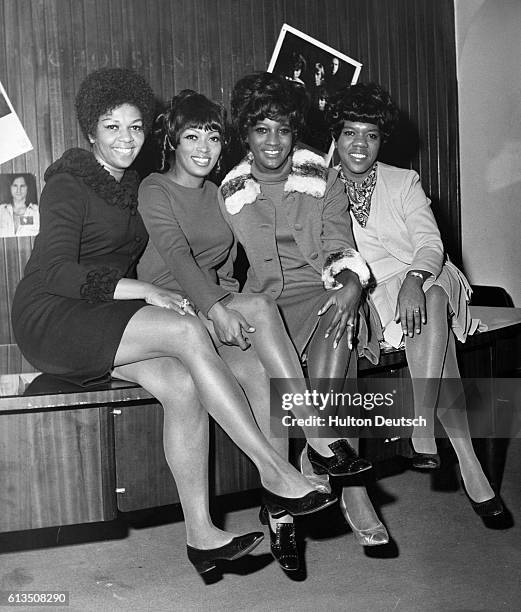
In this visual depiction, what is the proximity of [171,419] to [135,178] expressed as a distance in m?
0.98

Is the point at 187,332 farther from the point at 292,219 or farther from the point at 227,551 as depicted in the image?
the point at 292,219

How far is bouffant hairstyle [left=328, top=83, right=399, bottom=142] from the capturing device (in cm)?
329

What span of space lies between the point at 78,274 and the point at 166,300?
30 cm

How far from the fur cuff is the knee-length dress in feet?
2.29

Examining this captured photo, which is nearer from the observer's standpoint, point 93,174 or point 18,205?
point 93,174

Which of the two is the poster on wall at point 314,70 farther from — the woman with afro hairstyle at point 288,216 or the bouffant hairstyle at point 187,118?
the bouffant hairstyle at point 187,118

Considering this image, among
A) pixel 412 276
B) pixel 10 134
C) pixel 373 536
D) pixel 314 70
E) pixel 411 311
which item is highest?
pixel 314 70

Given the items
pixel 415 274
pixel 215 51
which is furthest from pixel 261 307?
pixel 215 51

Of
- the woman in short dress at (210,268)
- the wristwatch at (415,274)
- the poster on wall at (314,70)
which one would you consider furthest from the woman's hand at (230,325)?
the poster on wall at (314,70)


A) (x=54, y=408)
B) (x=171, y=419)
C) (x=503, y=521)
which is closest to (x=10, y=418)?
(x=54, y=408)

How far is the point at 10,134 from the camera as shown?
11.8 ft

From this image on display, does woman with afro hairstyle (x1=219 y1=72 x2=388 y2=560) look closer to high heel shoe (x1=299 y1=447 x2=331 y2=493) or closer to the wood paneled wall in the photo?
high heel shoe (x1=299 y1=447 x2=331 y2=493)

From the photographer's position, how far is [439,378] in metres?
2.88

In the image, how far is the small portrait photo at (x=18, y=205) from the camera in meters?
3.63
